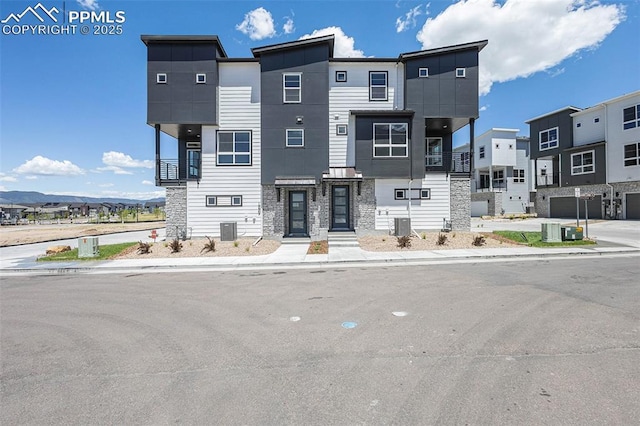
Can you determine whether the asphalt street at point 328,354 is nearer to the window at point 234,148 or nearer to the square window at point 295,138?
the window at point 234,148

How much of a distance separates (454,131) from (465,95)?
2.92m

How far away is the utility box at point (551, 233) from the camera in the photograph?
14375 millimetres

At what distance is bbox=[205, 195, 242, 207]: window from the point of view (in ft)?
55.7

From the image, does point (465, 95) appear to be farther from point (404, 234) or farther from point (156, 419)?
point (156, 419)

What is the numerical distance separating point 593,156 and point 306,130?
29819 mm

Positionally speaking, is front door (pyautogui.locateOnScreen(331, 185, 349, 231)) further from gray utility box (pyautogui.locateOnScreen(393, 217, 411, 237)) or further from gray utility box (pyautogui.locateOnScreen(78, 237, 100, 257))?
gray utility box (pyautogui.locateOnScreen(78, 237, 100, 257))

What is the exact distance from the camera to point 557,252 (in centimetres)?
1224

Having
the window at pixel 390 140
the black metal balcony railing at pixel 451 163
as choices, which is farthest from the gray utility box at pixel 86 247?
the black metal balcony railing at pixel 451 163

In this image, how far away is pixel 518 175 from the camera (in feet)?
134

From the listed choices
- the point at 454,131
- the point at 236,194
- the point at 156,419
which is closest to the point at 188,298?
the point at 156,419

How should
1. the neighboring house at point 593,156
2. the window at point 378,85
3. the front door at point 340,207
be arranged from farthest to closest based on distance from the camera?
1. the neighboring house at point 593,156
2. the front door at point 340,207
3. the window at point 378,85

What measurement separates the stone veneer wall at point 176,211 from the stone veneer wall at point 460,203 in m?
15.8

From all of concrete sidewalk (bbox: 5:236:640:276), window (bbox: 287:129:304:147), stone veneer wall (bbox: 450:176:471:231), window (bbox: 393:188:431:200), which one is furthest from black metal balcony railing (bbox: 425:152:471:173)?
window (bbox: 287:129:304:147)

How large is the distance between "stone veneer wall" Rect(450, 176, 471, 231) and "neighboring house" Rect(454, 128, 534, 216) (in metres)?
24.7
